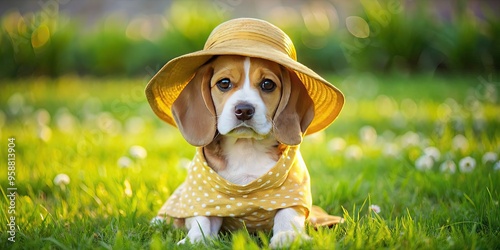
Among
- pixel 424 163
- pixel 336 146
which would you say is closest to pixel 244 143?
pixel 424 163

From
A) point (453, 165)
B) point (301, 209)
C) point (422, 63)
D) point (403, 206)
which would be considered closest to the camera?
point (301, 209)

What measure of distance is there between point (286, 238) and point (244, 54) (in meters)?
0.95

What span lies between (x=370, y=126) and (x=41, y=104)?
436 cm

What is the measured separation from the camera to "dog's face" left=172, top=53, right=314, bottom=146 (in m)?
3.09

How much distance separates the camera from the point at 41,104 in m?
7.75

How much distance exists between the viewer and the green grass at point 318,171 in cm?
311

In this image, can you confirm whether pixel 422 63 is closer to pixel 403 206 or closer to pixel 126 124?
pixel 126 124

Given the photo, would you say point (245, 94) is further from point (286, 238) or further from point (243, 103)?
point (286, 238)

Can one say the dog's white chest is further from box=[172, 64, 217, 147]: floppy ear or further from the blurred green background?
the blurred green background

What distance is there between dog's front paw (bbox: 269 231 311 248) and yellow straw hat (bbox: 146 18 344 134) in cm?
81

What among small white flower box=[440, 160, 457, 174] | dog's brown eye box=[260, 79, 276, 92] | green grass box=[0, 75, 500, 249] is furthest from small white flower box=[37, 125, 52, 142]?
small white flower box=[440, 160, 457, 174]

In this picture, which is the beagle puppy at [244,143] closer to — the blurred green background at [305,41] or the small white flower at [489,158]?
the small white flower at [489,158]

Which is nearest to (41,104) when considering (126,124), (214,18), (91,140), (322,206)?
(126,124)

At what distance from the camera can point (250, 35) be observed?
10.5ft
